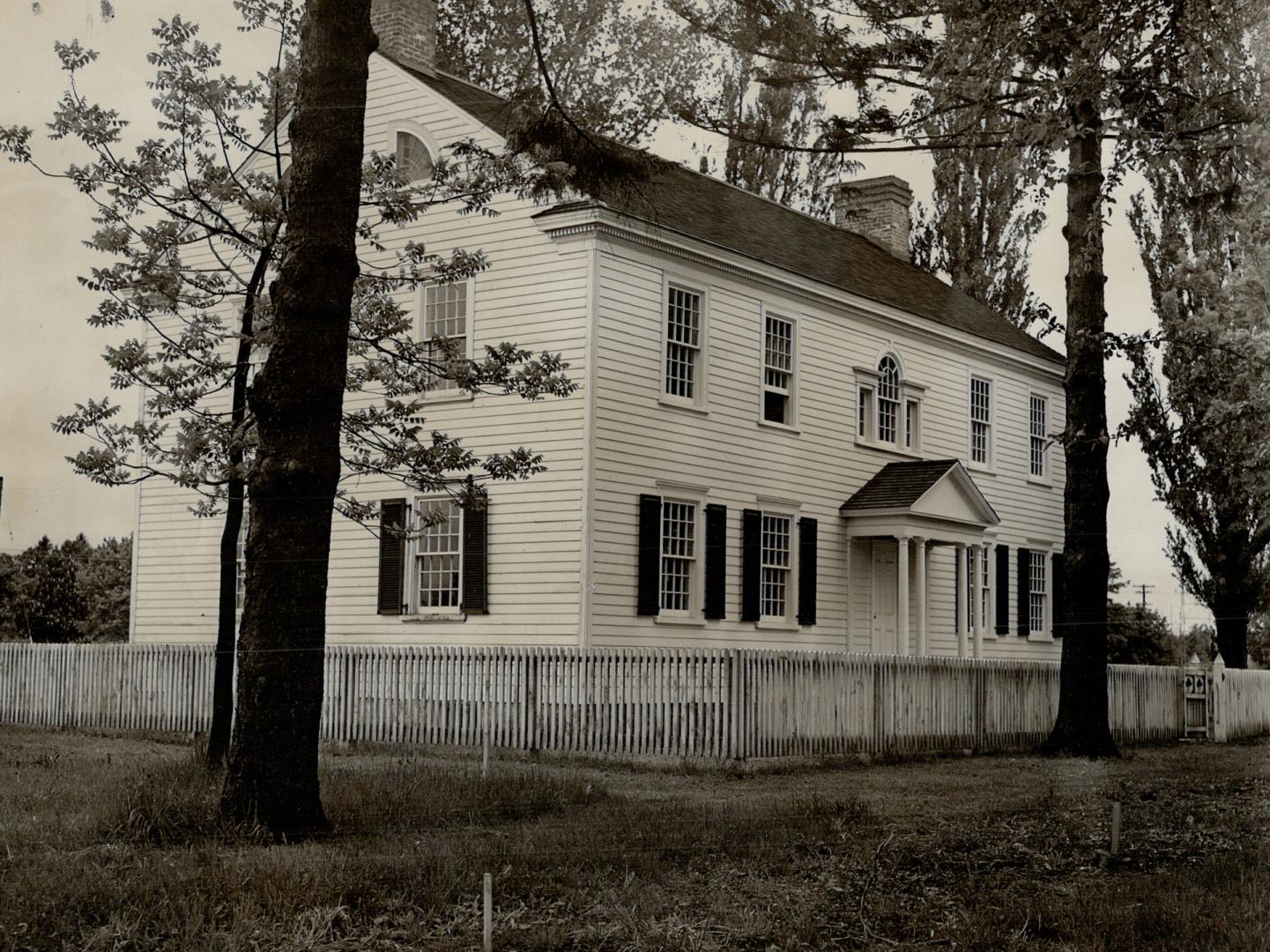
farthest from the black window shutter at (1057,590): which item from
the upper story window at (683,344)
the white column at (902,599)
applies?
the upper story window at (683,344)

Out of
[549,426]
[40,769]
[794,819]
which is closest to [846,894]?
[794,819]

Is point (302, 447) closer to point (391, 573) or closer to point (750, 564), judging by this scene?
point (391, 573)

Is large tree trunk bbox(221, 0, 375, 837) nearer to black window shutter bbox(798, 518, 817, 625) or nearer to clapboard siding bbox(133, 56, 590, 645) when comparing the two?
clapboard siding bbox(133, 56, 590, 645)

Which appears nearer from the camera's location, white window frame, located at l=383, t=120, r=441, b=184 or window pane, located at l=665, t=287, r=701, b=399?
window pane, located at l=665, t=287, r=701, b=399

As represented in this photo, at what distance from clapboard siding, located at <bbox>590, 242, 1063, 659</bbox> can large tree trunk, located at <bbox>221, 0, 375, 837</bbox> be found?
35.8ft

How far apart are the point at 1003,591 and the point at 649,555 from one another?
38.8ft

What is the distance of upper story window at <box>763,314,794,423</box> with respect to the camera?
24.9 meters

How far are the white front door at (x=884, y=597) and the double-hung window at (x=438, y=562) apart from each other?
874 centimetres

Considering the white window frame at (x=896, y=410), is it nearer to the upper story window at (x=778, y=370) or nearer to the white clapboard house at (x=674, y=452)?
the white clapboard house at (x=674, y=452)

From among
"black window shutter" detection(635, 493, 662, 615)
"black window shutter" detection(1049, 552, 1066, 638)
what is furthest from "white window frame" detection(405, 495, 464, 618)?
"black window shutter" detection(1049, 552, 1066, 638)

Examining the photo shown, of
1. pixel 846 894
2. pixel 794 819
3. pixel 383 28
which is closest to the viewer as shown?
pixel 846 894

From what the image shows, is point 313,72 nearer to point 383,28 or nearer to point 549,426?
point 549,426

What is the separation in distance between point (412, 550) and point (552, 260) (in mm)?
4973

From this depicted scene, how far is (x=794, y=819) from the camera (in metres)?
11.3
